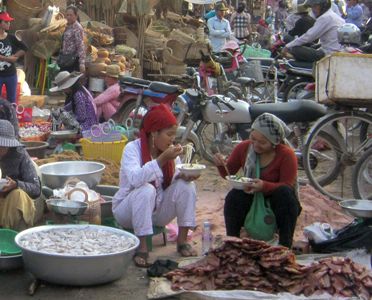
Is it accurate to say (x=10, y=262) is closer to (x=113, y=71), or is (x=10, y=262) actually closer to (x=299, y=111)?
(x=299, y=111)

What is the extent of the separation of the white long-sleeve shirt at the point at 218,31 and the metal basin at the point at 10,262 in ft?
38.4

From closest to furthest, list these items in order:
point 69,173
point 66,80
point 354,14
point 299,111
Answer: point 69,173 < point 299,111 < point 66,80 < point 354,14

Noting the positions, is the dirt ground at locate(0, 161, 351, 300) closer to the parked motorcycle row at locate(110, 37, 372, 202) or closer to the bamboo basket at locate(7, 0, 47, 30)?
the parked motorcycle row at locate(110, 37, 372, 202)

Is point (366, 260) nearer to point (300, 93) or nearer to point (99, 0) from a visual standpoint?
point (300, 93)

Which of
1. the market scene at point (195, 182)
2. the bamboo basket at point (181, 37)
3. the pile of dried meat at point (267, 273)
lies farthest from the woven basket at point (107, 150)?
the bamboo basket at point (181, 37)

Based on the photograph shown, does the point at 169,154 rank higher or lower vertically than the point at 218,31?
lower

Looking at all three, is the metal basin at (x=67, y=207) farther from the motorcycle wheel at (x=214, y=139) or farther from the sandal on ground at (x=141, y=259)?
the motorcycle wheel at (x=214, y=139)

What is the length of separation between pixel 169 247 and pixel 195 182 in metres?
2.20

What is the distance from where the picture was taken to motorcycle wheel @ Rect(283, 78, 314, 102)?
31.7 feet

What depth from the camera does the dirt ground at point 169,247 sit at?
4121mm

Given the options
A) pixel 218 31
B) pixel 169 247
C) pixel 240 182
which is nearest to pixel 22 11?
pixel 218 31

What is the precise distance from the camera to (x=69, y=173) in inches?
232

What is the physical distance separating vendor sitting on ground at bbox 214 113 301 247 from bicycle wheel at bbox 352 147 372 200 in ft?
5.42

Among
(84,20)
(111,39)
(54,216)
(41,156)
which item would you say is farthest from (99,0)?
(54,216)
